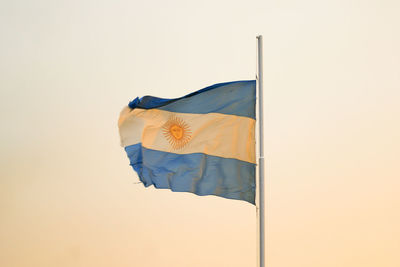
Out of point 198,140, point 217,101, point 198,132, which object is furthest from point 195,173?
point 217,101

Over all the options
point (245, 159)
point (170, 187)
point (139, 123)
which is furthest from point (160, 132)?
point (245, 159)

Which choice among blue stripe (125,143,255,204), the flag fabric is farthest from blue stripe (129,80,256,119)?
blue stripe (125,143,255,204)

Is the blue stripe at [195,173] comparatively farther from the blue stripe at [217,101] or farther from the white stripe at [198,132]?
the blue stripe at [217,101]

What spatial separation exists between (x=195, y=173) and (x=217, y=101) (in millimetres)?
938

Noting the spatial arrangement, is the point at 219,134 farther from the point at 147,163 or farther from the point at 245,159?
the point at 147,163

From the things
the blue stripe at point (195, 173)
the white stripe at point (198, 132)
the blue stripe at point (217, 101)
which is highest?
the blue stripe at point (217, 101)

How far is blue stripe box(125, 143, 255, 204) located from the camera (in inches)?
237

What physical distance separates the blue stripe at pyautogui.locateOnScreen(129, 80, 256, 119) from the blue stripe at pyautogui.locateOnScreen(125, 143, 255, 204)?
22.2 inches

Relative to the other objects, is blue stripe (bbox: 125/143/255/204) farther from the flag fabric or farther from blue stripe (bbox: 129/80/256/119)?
blue stripe (bbox: 129/80/256/119)

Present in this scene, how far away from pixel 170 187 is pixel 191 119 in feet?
2.94

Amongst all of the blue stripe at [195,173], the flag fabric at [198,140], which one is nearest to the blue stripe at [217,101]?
the flag fabric at [198,140]

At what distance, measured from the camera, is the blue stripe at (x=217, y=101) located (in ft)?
19.6

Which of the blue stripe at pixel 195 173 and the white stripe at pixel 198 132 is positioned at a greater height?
Result: the white stripe at pixel 198 132

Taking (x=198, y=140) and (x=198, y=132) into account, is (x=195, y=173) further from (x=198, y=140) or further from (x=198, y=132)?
(x=198, y=132)
